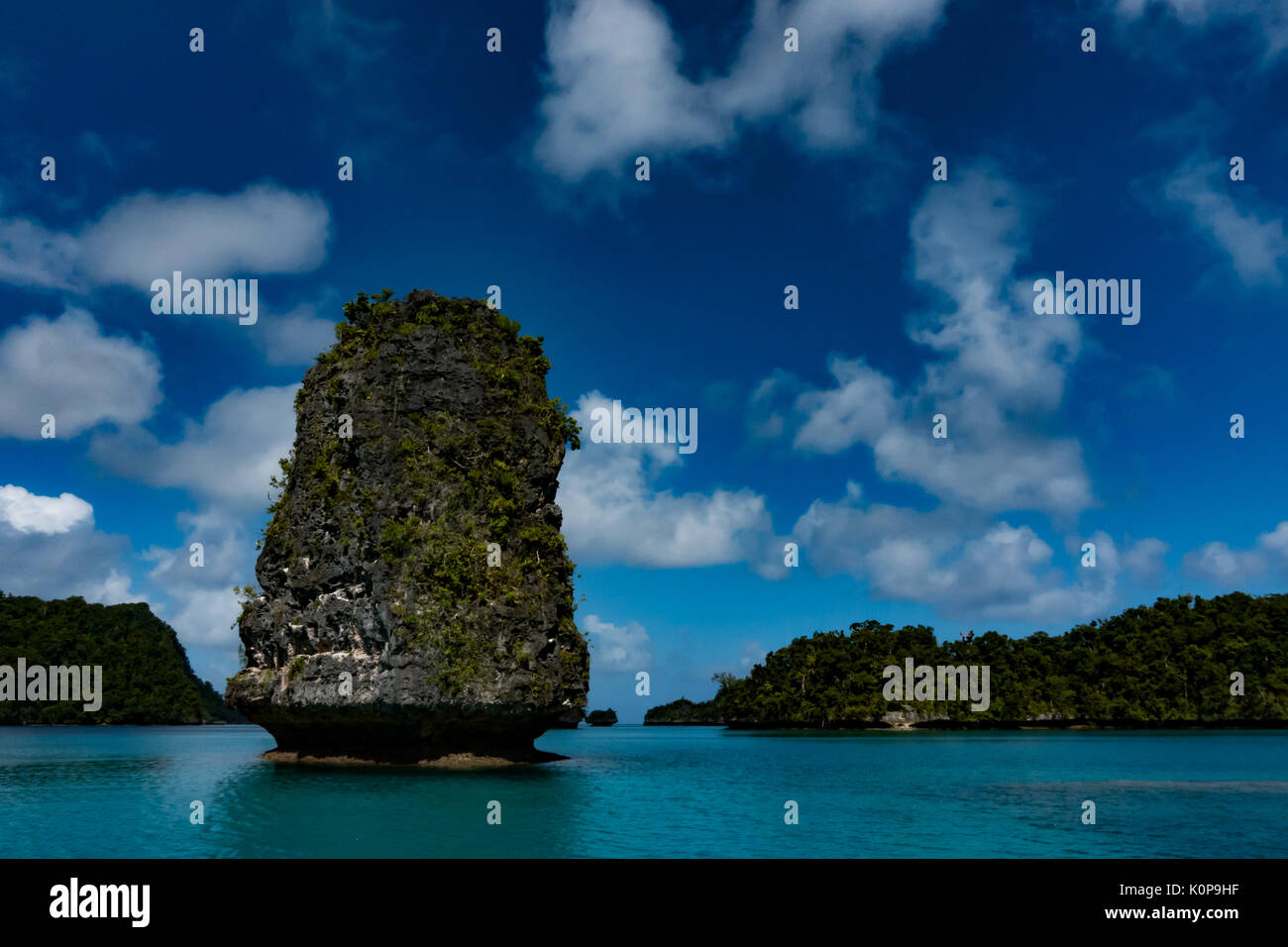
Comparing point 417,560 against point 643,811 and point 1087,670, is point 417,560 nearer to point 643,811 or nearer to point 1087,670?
point 643,811

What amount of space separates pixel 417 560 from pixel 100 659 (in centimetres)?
11481

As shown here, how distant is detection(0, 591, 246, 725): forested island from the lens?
373 ft

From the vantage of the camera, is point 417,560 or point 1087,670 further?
point 1087,670

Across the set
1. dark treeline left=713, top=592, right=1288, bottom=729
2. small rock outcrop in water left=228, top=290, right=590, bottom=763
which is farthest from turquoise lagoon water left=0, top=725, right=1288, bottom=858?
dark treeline left=713, top=592, right=1288, bottom=729

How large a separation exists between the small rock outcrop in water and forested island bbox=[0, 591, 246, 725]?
100.0 m

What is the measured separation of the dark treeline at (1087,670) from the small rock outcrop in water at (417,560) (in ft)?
222

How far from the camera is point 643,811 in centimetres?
2378

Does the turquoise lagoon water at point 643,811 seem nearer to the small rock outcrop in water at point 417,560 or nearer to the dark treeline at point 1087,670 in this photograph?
the small rock outcrop in water at point 417,560

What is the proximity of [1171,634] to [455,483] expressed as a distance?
296 ft

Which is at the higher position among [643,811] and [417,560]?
[417,560]

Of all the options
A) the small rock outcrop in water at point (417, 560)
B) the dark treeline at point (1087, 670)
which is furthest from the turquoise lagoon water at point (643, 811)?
the dark treeline at point (1087, 670)

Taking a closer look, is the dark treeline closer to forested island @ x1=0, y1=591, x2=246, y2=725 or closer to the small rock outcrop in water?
the small rock outcrop in water

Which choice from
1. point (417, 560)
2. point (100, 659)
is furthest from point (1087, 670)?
point (100, 659)
